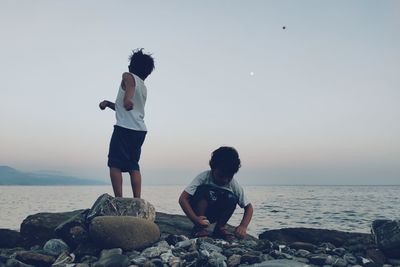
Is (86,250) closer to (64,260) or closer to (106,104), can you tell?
(64,260)

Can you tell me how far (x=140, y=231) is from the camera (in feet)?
17.7

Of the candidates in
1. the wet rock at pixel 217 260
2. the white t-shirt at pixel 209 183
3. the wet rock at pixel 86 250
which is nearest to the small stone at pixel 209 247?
the wet rock at pixel 217 260

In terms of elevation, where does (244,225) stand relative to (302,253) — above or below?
above

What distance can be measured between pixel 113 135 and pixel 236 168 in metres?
2.26

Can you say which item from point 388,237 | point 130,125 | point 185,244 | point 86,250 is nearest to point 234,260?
point 185,244

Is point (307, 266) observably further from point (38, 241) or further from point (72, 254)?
point (38, 241)

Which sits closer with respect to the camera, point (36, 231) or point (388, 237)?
point (388, 237)

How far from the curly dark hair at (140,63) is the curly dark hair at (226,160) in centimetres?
201

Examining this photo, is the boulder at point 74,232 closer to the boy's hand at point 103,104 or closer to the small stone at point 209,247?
→ the small stone at point 209,247

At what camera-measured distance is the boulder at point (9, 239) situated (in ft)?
21.5

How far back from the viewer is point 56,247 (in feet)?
17.9

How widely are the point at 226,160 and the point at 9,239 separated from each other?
14.0ft

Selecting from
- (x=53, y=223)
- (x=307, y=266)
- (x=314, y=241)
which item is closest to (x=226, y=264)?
(x=307, y=266)

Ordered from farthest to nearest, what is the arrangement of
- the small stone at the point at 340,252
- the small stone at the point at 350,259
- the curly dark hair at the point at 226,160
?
the curly dark hair at the point at 226,160
the small stone at the point at 340,252
the small stone at the point at 350,259
